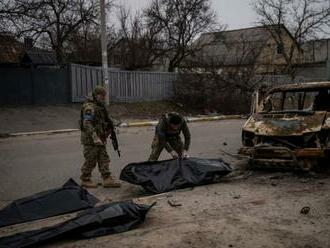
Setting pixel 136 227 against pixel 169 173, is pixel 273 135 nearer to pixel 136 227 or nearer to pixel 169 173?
pixel 169 173

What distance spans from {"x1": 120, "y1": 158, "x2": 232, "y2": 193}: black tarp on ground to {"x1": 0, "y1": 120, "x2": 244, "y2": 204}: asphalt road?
0.35 meters

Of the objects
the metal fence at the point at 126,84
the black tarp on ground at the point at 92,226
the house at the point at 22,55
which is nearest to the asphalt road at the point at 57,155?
the black tarp on ground at the point at 92,226

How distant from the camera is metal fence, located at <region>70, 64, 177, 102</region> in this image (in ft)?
73.8

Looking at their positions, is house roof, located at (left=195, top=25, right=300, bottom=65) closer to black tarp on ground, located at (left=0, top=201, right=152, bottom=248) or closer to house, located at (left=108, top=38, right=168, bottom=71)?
house, located at (left=108, top=38, right=168, bottom=71)

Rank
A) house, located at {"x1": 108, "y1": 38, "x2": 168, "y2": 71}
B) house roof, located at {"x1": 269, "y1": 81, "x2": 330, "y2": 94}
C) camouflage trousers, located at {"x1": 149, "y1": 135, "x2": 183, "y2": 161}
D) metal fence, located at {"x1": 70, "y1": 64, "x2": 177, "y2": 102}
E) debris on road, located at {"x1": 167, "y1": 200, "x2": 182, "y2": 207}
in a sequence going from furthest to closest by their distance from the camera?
house, located at {"x1": 108, "y1": 38, "x2": 168, "y2": 71}, metal fence, located at {"x1": 70, "y1": 64, "x2": 177, "y2": 102}, house roof, located at {"x1": 269, "y1": 81, "x2": 330, "y2": 94}, camouflage trousers, located at {"x1": 149, "y1": 135, "x2": 183, "y2": 161}, debris on road, located at {"x1": 167, "y1": 200, "x2": 182, "y2": 207}

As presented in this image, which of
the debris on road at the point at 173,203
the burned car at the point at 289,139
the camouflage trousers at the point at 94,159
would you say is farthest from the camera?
the burned car at the point at 289,139

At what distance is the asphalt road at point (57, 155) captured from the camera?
8.36 m

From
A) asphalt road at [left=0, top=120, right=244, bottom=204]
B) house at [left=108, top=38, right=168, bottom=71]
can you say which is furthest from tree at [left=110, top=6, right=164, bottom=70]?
asphalt road at [left=0, top=120, right=244, bottom=204]

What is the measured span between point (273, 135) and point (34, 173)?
439 cm

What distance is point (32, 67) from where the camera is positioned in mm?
21109

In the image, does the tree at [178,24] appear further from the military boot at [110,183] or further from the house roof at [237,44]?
the military boot at [110,183]

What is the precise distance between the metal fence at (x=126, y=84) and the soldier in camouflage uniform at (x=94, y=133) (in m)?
13.9

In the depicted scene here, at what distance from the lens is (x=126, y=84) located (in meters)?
25.3

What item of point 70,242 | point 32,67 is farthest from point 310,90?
point 32,67
